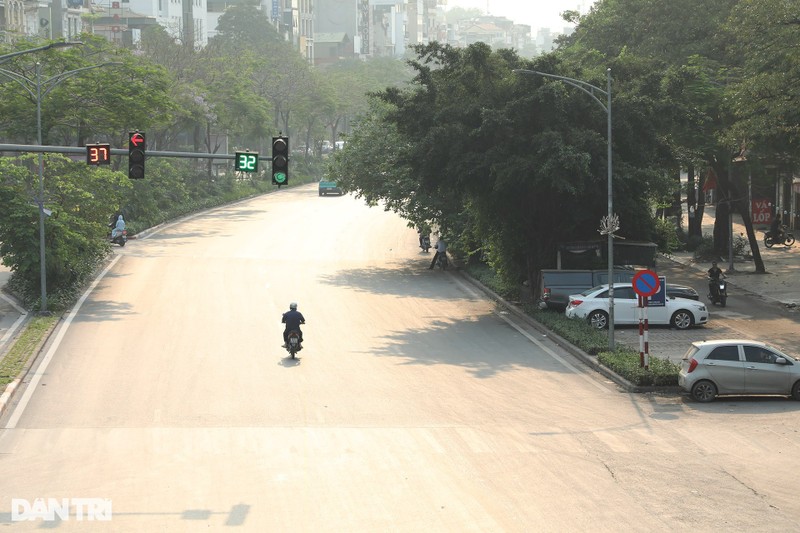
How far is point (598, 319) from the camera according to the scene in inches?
1390

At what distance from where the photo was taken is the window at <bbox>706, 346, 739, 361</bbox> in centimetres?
2522

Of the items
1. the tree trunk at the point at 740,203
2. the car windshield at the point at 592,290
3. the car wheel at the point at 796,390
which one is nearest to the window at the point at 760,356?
the car wheel at the point at 796,390

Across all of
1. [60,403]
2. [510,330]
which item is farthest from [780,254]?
[60,403]

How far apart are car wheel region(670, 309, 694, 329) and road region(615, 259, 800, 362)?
0.76ft

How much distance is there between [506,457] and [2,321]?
21620 millimetres

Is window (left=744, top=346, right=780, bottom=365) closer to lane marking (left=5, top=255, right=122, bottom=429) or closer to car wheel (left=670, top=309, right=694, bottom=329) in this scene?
car wheel (left=670, top=309, right=694, bottom=329)

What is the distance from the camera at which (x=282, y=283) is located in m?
44.9

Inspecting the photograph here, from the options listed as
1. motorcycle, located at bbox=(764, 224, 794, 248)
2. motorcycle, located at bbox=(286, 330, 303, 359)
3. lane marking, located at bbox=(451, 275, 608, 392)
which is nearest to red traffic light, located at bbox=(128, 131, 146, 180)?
motorcycle, located at bbox=(286, 330, 303, 359)

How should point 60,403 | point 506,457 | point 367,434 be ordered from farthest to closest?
point 60,403
point 367,434
point 506,457

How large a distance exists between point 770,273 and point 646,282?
898 inches

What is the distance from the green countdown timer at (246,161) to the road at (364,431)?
5.03 metres

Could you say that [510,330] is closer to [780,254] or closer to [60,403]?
[60,403]

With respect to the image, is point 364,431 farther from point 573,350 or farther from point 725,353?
point 573,350

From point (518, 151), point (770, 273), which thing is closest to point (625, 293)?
point (518, 151)
